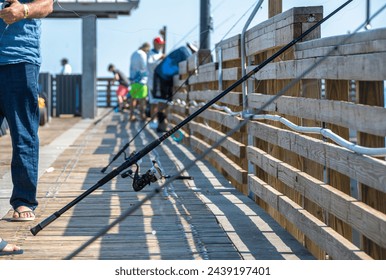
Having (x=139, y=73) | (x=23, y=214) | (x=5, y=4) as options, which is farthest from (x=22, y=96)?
(x=139, y=73)

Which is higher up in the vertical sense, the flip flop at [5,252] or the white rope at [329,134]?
the white rope at [329,134]

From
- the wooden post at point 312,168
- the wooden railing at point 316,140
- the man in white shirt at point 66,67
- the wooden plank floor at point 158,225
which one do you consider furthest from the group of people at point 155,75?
the wooden post at point 312,168

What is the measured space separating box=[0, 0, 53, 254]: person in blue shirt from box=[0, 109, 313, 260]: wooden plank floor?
19 cm

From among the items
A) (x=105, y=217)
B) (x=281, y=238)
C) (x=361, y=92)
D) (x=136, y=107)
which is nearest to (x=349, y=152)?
(x=361, y=92)

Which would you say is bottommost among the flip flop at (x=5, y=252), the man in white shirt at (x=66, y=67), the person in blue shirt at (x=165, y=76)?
the flip flop at (x=5, y=252)

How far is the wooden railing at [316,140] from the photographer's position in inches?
150

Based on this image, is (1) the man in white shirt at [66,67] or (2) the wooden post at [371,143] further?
(1) the man in white shirt at [66,67]

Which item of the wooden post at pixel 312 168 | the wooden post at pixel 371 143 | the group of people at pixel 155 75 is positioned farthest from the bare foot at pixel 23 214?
the group of people at pixel 155 75

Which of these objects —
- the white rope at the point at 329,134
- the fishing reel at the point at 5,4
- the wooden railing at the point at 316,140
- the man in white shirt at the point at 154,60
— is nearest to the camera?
the white rope at the point at 329,134

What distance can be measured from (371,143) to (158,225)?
1991mm

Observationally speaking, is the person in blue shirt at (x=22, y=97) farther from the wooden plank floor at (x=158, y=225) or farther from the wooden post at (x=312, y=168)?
the wooden post at (x=312, y=168)

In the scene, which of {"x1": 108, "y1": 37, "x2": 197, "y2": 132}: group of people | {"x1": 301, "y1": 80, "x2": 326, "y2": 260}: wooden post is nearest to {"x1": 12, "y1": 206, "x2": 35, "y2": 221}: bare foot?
{"x1": 301, "y1": 80, "x2": 326, "y2": 260}: wooden post

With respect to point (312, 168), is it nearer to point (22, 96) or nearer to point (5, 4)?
point (22, 96)

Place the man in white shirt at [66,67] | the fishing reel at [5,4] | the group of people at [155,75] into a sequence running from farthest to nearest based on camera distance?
the man in white shirt at [66,67]
the group of people at [155,75]
the fishing reel at [5,4]
